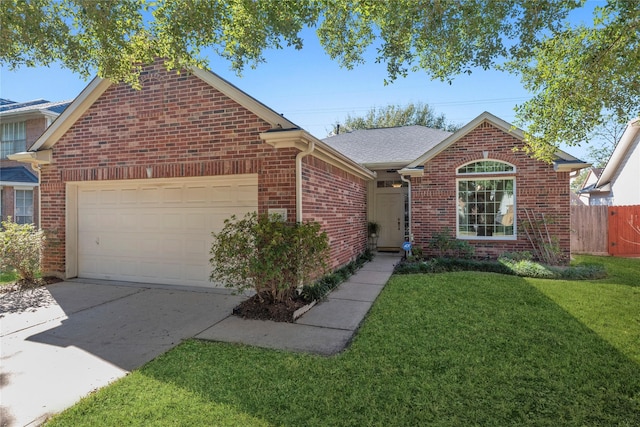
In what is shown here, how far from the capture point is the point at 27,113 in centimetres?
1466

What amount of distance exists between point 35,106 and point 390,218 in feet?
55.2

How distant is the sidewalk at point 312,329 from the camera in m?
4.36

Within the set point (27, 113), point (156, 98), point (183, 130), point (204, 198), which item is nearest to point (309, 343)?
point (204, 198)

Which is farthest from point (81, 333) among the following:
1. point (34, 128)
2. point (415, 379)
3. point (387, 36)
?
point (34, 128)

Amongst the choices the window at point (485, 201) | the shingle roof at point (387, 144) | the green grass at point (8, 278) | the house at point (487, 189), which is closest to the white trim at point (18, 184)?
the green grass at point (8, 278)

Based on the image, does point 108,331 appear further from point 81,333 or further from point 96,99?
point 96,99

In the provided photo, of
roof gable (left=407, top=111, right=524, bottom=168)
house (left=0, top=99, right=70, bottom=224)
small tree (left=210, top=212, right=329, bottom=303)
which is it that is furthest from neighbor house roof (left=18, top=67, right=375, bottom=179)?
house (left=0, top=99, right=70, bottom=224)

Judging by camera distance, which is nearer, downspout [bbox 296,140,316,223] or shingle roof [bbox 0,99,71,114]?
downspout [bbox 296,140,316,223]

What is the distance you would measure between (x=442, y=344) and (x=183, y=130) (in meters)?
6.06

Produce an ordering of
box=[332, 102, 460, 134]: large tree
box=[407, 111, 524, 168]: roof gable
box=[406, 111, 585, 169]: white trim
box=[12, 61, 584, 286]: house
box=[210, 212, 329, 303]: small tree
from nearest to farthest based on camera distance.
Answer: box=[210, 212, 329, 303]: small tree, box=[12, 61, 584, 286]: house, box=[406, 111, 585, 169]: white trim, box=[407, 111, 524, 168]: roof gable, box=[332, 102, 460, 134]: large tree

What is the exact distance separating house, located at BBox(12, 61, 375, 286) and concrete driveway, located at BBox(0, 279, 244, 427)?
0.87 metres

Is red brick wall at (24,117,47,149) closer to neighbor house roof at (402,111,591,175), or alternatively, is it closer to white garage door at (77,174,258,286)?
white garage door at (77,174,258,286)

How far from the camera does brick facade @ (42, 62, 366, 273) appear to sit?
638cm

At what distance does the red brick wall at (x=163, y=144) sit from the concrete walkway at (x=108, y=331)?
1.98 metres
